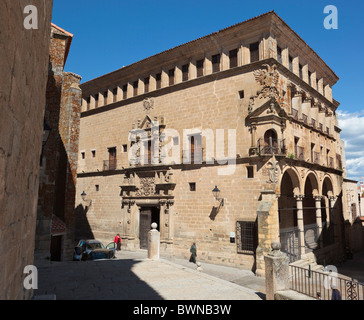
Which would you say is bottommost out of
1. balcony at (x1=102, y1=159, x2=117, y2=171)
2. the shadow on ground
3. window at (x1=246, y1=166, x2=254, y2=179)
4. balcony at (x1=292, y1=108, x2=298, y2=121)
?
the shadow on ground

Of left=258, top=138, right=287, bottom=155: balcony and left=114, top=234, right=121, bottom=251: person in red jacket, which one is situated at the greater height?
left=258, top=138, right=287, bottom=155: balcony

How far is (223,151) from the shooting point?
57.2 ft

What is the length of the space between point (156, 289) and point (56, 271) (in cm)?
363

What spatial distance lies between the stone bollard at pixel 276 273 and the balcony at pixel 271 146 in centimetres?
857

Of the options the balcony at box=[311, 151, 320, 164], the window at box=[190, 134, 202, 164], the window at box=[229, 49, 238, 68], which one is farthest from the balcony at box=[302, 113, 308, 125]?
the window at box=[190, 134, 202, 164]

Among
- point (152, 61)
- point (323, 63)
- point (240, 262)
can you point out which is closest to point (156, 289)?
point (240, 262)

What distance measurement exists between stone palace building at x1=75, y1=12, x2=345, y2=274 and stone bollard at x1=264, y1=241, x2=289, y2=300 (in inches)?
283

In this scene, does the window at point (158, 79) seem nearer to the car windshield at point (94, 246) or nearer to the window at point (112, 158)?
the window at point (112, 158)

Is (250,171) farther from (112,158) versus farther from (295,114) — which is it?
(112,158)

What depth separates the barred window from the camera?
15.8 metres

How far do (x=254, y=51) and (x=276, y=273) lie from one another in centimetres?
1374

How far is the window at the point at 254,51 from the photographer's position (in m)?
17.2

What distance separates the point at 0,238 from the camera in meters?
1.83

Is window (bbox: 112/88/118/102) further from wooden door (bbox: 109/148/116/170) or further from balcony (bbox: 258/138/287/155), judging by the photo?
balcony (bbox: 258/138/287/155)
